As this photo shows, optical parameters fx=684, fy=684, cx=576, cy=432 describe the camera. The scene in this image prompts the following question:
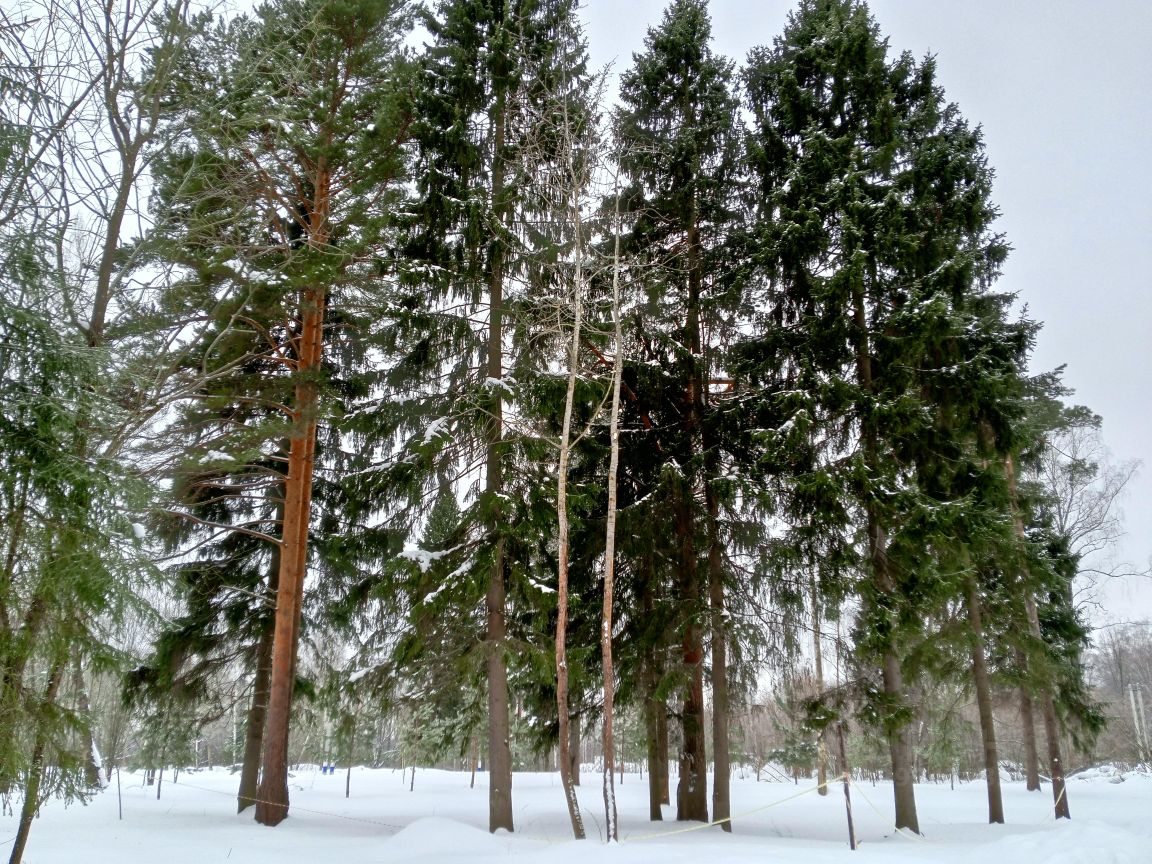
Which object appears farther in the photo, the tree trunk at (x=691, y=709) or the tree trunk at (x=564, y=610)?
the tree trunk at (x=691, y=709)

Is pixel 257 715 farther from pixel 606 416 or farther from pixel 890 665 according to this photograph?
pixel 890 665

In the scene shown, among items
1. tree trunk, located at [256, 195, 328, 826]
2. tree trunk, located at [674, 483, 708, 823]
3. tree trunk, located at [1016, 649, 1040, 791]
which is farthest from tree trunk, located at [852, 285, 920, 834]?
tree trunk, located at [256, 195, 328, 826]

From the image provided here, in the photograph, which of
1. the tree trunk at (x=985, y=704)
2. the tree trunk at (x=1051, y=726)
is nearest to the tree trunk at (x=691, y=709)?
the tree trunk at (x=985, y=704)

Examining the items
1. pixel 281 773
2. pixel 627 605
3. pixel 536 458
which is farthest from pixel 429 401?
pixel 281 773

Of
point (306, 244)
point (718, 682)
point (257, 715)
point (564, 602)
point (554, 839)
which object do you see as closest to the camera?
point (306, 244)

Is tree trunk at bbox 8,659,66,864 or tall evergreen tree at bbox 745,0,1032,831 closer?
tree trunk at bbox 8,659,66,864

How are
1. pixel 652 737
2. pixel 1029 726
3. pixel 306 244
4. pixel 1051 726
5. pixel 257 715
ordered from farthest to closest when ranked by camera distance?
1. pixel 1029 726
2. pixel 1051 726
3. pixel 652 737
4. pixel 257 715
5. pixel 306 244

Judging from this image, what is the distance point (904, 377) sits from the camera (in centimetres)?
1074

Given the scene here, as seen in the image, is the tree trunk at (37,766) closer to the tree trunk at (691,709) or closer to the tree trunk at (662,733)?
the tree trunk at (691,709)

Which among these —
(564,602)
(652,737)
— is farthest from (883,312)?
(652,737)

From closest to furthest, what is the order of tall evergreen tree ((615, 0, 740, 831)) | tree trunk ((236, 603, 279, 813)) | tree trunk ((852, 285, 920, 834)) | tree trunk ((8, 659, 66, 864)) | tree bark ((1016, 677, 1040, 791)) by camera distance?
tree trunk ((8, 659, 66, 864)) → tree trunk ((852, 285, 920, 834)) → tall evergreen tree ((615, 0, 740, 831)) → tree bark ((1016, 677, 1040, 791)) → tree trunk ((236, 603, 279, 813))

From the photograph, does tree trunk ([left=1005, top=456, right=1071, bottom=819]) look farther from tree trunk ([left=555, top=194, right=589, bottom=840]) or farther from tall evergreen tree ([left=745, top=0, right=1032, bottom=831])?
tree trunk ([left=555, top=194, right=589, bottom=840])

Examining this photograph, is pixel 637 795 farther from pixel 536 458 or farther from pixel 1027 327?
pixel 1027 327

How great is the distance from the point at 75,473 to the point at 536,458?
621cm
